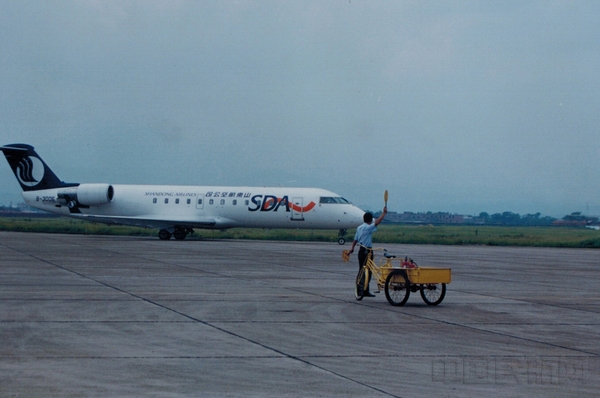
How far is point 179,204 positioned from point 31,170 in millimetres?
9917

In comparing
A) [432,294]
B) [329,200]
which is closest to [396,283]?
[432,294]

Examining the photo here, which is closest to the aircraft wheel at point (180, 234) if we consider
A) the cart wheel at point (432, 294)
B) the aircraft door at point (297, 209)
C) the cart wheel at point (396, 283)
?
the aircraft door at point (297, 209)

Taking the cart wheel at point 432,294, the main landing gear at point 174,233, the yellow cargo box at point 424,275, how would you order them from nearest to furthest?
1. the yellow cargo box at point 424,275
2. the cart wheel at point 432,294
3. the main landing gear at point 174,233

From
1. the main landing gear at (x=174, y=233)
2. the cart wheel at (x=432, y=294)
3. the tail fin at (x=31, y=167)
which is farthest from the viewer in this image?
the tail fin at (x=31, y=167)

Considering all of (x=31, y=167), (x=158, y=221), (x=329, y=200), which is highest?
(x=31, y=167)

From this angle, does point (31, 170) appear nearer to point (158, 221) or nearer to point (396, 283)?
point (158, 221)

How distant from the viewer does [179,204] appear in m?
45.9

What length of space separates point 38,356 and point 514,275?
60.1 ft

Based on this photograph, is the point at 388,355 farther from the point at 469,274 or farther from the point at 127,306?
the point at 469,274

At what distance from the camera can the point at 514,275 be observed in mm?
24516

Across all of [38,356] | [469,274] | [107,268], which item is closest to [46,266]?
[107,268]

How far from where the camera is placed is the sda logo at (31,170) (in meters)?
→ 48.0

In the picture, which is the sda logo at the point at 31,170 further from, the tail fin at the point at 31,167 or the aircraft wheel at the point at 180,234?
the aircraft wheel at the point at 180,234

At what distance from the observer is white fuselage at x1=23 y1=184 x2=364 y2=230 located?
4309 cm
